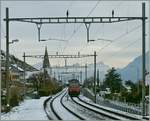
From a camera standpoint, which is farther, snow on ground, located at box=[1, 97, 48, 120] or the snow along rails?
the snow along rails

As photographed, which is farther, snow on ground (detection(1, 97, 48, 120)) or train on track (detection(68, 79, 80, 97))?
train on track (detection(68, 79, 80, 97))

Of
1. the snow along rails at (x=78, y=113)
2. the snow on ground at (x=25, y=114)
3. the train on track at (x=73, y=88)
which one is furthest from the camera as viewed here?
the train on track at (x=73, y=88)

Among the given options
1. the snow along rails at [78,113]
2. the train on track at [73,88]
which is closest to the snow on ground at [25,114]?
the snow along rails at [78,113]

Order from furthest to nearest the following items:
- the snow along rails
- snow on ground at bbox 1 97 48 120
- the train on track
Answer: the train on track, the snow along rails, snow on ground at bbox 1 97 48 120

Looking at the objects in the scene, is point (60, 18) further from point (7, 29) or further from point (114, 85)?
point (114, 85)

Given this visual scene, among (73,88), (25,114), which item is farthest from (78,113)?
(73,88)

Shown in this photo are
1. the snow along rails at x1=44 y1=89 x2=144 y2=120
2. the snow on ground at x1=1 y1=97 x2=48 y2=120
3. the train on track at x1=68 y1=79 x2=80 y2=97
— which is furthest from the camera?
the train on track at x1=68 y1=79 x2=80 y2=97

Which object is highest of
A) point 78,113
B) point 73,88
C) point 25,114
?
point 25,114

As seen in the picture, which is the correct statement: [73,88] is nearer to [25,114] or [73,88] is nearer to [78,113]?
[78,113]

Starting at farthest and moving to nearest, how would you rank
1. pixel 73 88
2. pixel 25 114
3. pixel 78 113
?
pixel 73 88 → pixel 78 113 → pixel 25 114

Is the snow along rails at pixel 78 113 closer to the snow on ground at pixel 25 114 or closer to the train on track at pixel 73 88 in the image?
the snow on ground at pixel 25 114

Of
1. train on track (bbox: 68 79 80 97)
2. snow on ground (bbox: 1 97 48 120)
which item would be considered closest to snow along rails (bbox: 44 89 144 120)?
snow on ground (bbox: 1 97 48 120)

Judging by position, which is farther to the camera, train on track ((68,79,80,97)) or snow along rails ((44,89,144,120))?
train on track ((68,79,80,97))

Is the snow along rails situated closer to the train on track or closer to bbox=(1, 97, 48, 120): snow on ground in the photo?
bbox=(1, 97, 48, 120): snow on ground
